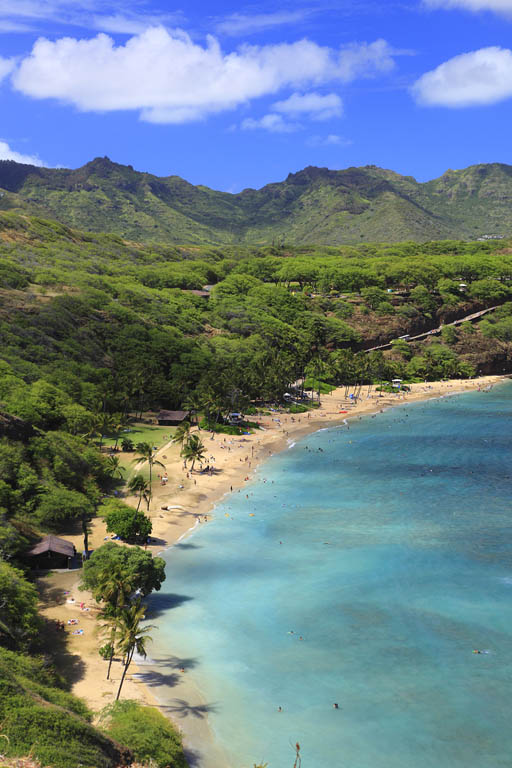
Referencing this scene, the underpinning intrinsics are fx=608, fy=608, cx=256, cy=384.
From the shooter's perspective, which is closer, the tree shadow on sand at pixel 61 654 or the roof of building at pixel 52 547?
the tree shadow on sand at pixel 61 654

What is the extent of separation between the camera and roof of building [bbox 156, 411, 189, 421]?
101438 millimetres

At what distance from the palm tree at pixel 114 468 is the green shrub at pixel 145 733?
3753 cm

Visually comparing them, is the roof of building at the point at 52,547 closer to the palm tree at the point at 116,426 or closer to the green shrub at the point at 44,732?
the green shrub at the point at 44,732

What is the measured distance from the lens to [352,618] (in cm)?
4397

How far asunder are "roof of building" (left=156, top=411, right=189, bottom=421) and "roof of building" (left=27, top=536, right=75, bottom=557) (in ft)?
171

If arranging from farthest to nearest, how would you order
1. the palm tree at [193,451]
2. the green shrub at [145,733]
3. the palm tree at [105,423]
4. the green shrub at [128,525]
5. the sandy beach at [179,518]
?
the palm tree at [105,423] < the palm tree at [193,451] < the green shrub at [128,525] < the sandy beach at [179,518] < the green shrub at [145,733]

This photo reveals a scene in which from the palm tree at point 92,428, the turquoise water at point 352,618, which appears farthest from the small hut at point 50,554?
the palm tree at point 92,428

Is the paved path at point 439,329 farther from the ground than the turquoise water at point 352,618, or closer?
farther from the ground

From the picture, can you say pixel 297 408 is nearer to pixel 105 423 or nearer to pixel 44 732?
pixel 105 423

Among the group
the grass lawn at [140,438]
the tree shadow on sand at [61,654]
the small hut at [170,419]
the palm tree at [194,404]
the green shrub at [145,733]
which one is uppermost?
the palm tree at [194,404]

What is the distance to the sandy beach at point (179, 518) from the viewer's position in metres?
34.8

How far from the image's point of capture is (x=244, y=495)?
72.6 m

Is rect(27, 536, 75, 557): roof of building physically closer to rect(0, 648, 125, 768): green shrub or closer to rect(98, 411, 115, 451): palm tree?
rect(0, 648, 125, 768): green shrub

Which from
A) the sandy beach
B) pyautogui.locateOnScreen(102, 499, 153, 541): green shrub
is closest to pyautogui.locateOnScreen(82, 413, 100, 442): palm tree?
the sandy beach
